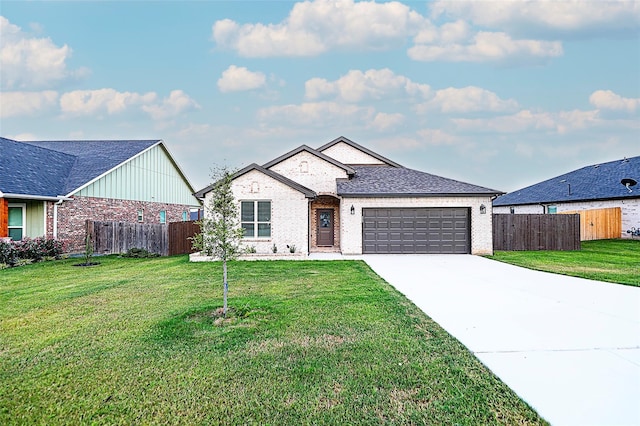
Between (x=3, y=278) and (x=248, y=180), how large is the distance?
29.5 ft

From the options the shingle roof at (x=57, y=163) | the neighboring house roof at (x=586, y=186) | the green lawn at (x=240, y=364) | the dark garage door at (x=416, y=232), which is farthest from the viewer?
the neighboring house roof at (x=586, y=186)

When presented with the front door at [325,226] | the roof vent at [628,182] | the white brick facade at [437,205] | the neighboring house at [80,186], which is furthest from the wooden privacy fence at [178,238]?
the roof vent at [628,182]

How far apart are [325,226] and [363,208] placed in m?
3.51

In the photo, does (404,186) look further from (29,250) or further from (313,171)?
(29,250)

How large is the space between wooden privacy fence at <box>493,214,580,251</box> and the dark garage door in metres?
3.61

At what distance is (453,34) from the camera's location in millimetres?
18344

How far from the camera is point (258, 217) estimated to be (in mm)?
16453

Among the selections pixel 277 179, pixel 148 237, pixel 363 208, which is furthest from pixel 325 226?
pixel 148 237

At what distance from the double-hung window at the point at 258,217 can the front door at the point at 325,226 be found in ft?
14.0

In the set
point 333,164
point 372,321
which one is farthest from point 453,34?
point 372,321

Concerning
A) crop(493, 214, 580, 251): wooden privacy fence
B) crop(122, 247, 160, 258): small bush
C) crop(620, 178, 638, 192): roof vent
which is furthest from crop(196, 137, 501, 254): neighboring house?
crop(620, 178, 638, 192): roof vent

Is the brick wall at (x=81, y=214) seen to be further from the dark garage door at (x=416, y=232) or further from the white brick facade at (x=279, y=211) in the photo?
the dark garage door at (x=416, y=232)

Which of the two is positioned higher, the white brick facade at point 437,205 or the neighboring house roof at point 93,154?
the neighboring house roof at point 93,154

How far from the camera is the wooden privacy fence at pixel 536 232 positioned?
758 inches
